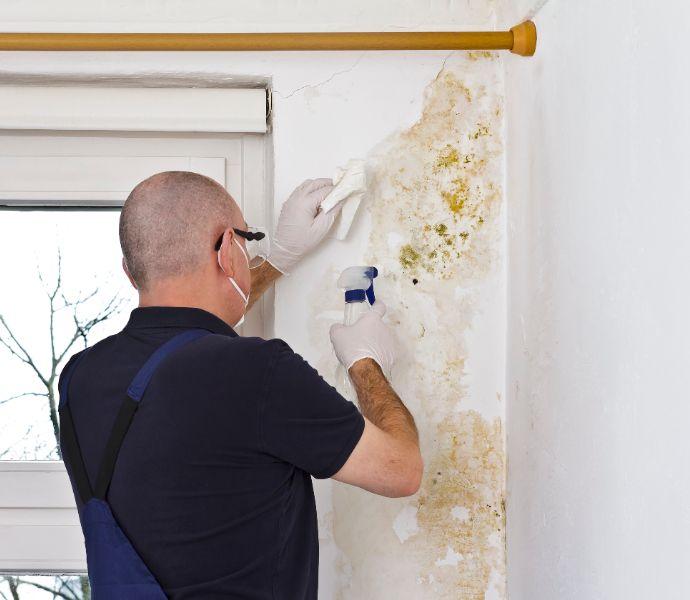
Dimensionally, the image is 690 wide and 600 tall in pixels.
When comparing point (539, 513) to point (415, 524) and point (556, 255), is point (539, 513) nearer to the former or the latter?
point (415, 524)

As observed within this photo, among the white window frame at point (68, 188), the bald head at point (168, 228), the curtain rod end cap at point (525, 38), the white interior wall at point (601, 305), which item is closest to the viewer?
the white interior wall at point (601, 305)

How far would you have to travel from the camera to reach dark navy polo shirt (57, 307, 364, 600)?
1000 millimetres

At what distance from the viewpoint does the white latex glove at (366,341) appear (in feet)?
4.29

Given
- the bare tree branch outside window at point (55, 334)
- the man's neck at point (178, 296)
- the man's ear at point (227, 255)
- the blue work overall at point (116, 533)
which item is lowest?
the blue work overall at point (116, 533)

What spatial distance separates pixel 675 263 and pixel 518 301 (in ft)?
2.05

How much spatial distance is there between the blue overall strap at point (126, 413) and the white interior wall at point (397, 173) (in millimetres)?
440

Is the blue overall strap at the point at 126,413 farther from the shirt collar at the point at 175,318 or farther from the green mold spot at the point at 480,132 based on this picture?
the green mold spot at the point at 480,132

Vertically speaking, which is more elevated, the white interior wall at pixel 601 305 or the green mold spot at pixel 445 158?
the green mold spot at pixel 445 158

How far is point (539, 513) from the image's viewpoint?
4.00 ft

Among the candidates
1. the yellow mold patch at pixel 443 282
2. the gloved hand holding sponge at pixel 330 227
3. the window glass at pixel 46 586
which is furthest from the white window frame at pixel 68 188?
the yellow mold patch at pixel 443 282

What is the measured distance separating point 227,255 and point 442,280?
1.55 feet

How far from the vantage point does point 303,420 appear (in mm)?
1000

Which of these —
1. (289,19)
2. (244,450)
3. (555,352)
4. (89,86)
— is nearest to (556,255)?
(555,352)

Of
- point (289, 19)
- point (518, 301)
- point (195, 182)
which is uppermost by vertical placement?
point (289, 19)
